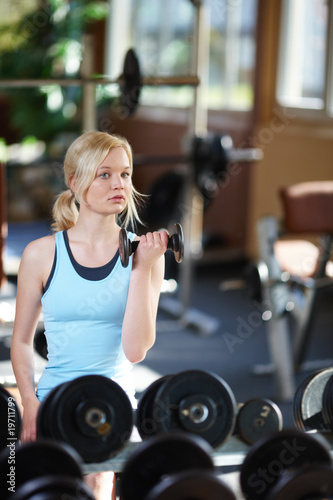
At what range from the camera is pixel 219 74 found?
17.9ft

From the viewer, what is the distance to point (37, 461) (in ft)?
3.11

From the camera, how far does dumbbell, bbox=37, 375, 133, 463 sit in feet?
3.45

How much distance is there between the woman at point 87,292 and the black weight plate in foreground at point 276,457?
0.29m

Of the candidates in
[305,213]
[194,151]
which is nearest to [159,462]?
[305,213]

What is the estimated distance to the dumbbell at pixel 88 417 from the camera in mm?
1051

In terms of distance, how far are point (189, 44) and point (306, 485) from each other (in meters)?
5.32

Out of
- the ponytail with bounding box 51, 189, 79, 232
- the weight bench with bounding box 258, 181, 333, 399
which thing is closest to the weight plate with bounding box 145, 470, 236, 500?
the ponytail with bounding box 51, 189, 79, 232

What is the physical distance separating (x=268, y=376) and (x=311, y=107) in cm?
227

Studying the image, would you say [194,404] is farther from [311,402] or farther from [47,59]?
[47,59]

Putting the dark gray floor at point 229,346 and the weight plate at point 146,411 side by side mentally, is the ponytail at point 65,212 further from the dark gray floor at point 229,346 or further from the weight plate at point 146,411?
the dark gray floor at point 229,346

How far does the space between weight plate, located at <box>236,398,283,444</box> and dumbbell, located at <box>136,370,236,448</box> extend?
1.7 inches

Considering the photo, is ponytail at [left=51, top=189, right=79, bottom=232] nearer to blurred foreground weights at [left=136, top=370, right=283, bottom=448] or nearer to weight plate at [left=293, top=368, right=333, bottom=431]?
blurred foreground weights at [left=136, top=370, right=283, bottom=448]

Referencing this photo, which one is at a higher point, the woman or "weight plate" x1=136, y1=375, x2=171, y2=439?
the woman

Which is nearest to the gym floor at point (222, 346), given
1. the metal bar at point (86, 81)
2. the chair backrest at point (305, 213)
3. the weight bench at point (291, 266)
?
the weight bench at point (291, 266)
